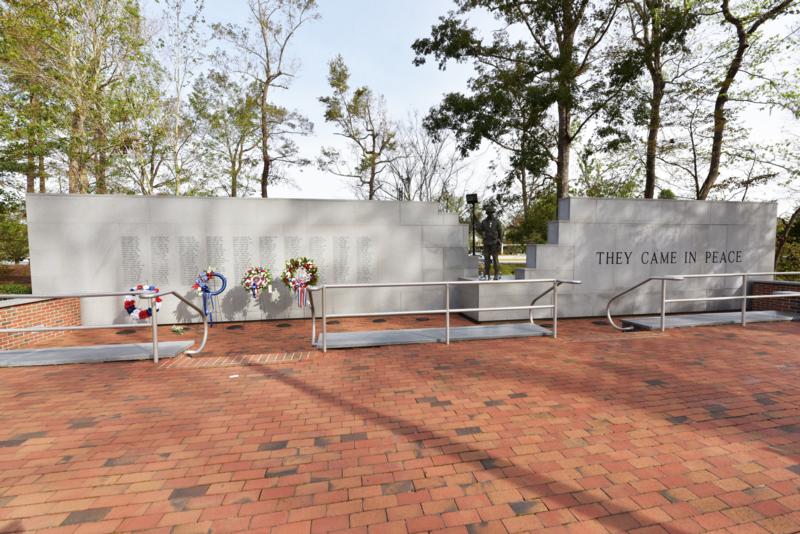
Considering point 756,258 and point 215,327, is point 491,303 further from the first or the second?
point 756,258

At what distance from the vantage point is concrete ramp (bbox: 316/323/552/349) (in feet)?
20.1

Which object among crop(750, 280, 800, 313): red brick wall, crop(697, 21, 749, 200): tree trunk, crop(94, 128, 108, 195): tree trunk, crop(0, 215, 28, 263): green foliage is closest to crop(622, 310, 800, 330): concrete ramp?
crop(750, 280, 800, 313): red brick wall

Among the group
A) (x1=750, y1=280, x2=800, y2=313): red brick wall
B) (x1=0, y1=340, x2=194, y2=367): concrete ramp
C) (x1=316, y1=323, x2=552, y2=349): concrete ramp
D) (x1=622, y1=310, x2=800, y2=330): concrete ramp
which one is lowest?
Result: (x1=0, y1=340, x2=194, y2=367): concrete ramp

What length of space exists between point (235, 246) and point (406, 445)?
737 cm

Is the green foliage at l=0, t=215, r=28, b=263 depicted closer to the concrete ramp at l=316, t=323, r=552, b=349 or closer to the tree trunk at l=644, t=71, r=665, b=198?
the concrete ramp at l=316, t=323, r=552, b=349

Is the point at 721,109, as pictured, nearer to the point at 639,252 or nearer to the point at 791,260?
the point at 791,260

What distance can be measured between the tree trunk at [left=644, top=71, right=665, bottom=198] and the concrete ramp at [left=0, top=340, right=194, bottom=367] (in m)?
16.1

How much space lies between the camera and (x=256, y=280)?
8.38 metres

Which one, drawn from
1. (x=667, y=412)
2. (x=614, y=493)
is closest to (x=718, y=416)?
(x=667, y=412)

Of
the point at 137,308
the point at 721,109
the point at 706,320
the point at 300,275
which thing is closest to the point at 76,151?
the point at 137,308

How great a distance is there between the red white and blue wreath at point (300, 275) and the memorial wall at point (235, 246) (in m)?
0.43

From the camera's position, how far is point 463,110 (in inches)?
512

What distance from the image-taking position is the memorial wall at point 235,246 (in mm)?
8203

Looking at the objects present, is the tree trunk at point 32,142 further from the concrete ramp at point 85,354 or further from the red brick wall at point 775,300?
the red brick wall at point 775,300
